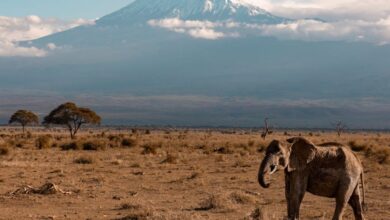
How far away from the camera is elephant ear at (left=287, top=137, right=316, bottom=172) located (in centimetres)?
1004

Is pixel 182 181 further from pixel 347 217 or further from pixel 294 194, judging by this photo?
pixel 294 194

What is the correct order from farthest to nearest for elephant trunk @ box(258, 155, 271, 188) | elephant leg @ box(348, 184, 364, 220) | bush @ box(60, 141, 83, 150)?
bush @ box(60, 141, 83, 150) → elephant leg @ box(348, 184, 364, 220) → elephant trunk @ box(258, 155, 271, 188)

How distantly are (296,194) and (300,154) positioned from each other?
0.59 m

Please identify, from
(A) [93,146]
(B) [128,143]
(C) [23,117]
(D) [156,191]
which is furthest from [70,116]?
(D) [156,191]

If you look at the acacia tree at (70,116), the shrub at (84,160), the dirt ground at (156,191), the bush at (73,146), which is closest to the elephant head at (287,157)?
the dirt ground at (156,191)

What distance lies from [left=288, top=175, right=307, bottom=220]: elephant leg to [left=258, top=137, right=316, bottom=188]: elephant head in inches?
7.1

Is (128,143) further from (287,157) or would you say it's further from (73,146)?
(287,157)

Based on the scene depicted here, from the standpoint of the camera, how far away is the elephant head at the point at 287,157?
9516 millimetres

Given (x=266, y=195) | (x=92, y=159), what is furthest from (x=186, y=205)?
(x=92, y=159)

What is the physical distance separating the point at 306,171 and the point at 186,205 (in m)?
7.93

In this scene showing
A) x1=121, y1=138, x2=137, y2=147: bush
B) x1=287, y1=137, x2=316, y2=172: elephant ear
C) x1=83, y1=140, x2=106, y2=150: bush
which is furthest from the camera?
x1=121, y1=138, x2=137, y2=147: bush

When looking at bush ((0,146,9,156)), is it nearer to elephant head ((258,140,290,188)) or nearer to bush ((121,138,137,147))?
bush ((121,138,137,147))

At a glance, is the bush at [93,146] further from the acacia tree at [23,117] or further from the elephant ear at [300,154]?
the acacia tree at [23,117]

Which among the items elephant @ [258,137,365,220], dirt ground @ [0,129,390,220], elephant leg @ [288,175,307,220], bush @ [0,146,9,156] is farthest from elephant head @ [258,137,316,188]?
bush @ [0,146,9,156]
